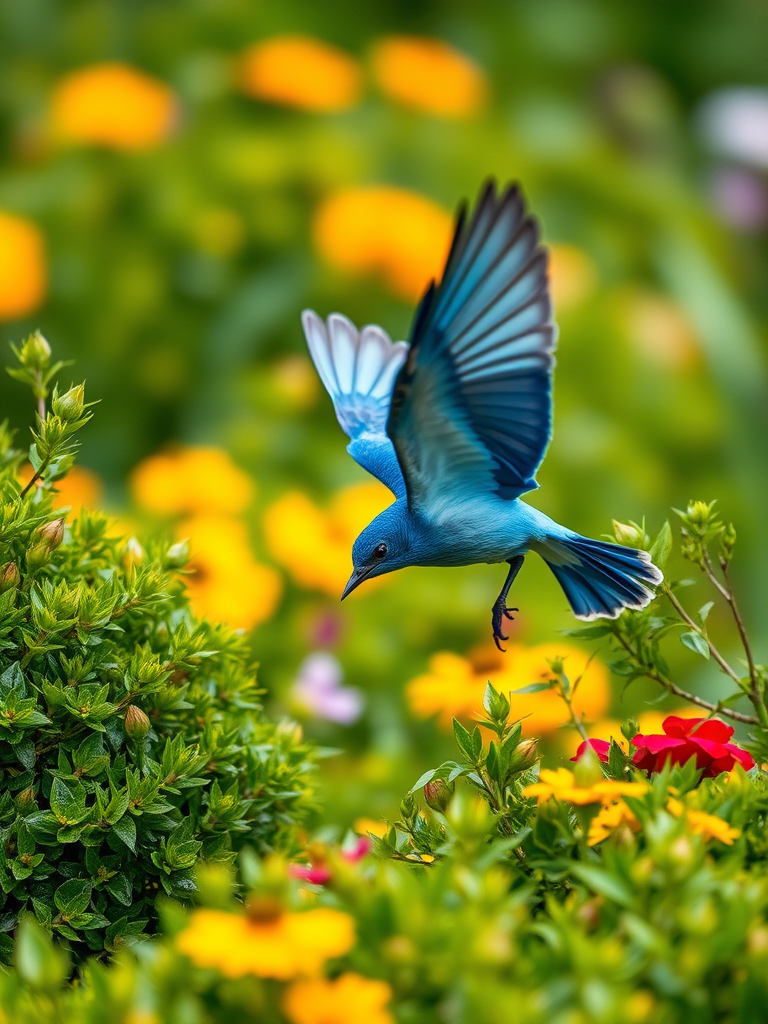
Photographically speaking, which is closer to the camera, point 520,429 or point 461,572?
point 520,429

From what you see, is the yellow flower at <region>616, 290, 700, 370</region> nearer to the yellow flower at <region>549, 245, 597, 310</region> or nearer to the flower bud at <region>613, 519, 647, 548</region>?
the yellow flower at <region>549, 245, 597, 310</region>

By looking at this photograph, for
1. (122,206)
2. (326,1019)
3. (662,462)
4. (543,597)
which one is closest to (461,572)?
(543,597)

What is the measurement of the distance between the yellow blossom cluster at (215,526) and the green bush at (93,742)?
39.1 inches

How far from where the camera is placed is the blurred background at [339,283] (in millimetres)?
2883

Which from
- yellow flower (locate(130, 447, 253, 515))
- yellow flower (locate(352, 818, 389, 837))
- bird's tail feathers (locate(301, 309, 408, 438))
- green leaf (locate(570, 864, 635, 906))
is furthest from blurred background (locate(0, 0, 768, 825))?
green leaf (locate(570, 864, 635, 906))

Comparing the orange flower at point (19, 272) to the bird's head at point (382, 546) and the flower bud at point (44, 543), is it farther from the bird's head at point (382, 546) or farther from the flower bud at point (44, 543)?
the bird's head at point (382, 546)

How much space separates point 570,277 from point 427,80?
116 centimetres

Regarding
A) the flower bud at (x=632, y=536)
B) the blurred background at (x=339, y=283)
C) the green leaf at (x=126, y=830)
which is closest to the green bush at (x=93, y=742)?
the green leaf at (x=126, y=830)

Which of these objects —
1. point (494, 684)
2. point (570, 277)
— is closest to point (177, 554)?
point (494, 684)

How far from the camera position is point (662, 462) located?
3990 mm

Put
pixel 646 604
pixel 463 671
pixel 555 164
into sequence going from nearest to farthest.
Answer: pixel 646 604, pixel 463 671, pixel 555 164

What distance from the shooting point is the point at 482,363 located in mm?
1181

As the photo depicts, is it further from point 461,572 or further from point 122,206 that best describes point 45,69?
point 461,572

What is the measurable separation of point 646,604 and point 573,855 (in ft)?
0.92
